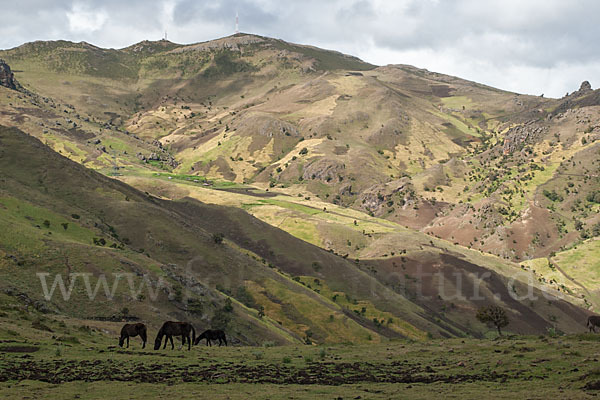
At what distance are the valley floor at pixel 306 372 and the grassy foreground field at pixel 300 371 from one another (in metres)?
0.05

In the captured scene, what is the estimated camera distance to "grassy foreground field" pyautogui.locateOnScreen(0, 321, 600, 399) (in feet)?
73.4

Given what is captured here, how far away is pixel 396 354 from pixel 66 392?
78.1 ft

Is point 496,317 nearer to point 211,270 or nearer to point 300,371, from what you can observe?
point 300,371

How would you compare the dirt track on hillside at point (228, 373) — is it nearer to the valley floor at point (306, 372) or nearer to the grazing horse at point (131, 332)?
the valley floor at point (306, 372)

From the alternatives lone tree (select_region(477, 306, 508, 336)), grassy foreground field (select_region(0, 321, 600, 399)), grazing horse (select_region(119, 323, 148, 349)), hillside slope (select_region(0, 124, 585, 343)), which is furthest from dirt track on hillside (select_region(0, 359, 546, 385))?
lone tree (select_region(477, 306, 508, 336))

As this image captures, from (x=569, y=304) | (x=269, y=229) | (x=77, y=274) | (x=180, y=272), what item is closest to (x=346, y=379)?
(x=77, y=274)

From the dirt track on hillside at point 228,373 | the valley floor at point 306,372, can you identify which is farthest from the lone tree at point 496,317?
the dirt track on hillside at point 228,373

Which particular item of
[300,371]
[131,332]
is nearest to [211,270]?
[131,332]

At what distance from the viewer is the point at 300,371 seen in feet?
99.7

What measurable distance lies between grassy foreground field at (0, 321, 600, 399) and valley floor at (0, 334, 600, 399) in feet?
0.16

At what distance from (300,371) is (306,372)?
1.67ft

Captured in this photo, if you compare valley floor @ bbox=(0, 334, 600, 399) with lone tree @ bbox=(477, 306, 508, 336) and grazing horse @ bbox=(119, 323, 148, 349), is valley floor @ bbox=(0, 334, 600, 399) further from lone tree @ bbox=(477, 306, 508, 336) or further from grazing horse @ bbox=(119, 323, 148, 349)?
lone tree @ bbox=(477, 306, 508, 336)

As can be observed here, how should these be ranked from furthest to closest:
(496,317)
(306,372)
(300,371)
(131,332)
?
(496,317), (131,332), (300,371), (306,372)

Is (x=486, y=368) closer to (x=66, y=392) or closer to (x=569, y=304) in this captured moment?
(x=66, y=392)
